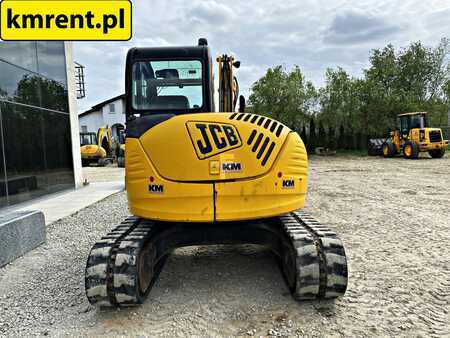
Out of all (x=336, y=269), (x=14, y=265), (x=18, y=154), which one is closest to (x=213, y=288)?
(x=336, y=269)

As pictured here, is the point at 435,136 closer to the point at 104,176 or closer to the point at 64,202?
the point at 104,176

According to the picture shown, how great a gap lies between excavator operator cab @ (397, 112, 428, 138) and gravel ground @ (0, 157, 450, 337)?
16.9 meters

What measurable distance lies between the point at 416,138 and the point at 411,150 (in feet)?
2.56

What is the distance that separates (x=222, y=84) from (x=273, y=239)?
7.91ft

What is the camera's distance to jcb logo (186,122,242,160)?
2869 mm

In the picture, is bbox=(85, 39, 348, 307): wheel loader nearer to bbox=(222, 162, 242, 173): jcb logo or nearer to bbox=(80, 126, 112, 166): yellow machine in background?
bbox=(222, 162, 242, 173): jcb logo

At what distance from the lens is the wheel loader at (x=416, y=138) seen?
19.4m

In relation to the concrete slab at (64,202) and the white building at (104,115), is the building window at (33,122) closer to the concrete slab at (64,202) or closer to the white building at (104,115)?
the concrete slab at (64,202)

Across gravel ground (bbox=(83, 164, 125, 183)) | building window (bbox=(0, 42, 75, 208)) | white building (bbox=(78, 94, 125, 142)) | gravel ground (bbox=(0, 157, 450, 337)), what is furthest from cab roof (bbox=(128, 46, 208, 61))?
white building (bbox=(78, 94, 125, 142))

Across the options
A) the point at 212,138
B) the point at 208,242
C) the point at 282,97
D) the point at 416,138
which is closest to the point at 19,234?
the point at 208,242

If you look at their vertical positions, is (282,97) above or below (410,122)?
above

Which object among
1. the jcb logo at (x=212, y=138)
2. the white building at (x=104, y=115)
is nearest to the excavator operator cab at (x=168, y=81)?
the jcb logo at (x=212, y=138)

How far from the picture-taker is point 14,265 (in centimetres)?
426

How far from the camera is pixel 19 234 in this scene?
15.0ft
